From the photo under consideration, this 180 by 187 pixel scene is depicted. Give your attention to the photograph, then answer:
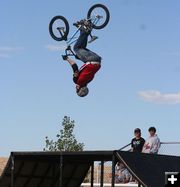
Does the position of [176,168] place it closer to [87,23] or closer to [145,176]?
[145,176]

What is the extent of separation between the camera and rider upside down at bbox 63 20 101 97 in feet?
78.7

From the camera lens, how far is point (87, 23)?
932 inches

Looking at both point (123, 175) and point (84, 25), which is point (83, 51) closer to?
point (84, 25)

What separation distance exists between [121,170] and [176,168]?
3377mm

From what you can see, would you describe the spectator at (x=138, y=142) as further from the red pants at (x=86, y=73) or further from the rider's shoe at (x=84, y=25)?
the rider's shoe at (x=84, y=25)

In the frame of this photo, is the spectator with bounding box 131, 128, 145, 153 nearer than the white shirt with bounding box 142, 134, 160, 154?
No

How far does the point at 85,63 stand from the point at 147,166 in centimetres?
1244

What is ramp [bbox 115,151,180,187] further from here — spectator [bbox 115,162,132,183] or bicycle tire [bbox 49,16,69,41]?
bicycle tire [bbox 49,16,69,41]

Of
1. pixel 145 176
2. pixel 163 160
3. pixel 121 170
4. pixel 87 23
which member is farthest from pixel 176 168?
pixel 87 23

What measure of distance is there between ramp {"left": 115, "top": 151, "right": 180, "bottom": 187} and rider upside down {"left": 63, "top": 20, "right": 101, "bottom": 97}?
37.9 ft

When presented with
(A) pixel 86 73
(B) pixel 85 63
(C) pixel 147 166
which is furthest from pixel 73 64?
(C) pixel 147 166

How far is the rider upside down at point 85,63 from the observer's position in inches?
945

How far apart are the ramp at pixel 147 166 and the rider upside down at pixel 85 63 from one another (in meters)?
11.5

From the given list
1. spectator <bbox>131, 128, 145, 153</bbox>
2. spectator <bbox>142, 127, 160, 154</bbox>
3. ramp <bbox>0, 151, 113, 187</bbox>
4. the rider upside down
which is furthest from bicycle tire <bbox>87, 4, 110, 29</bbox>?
spectator <bbox>142, 127, 160, 154</bbox>
